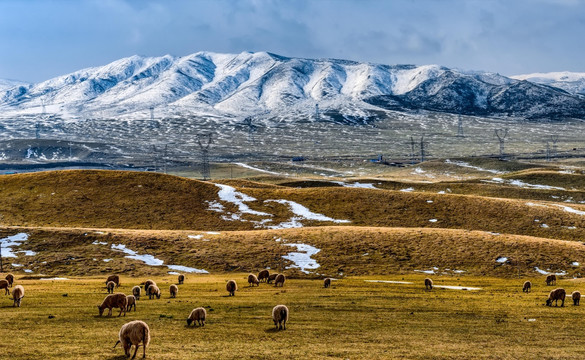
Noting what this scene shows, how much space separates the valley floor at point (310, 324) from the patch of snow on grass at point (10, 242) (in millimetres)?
20808

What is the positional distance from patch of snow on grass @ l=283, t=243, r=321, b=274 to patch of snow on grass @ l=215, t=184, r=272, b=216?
3409 cm

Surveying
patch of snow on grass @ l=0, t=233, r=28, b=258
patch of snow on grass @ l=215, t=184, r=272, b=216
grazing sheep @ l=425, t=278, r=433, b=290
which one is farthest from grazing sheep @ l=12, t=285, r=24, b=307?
patch of snow on grass @ l=215, t=184, r=272, b=216

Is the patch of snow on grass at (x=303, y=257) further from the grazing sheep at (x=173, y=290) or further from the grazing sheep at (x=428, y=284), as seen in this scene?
the grazing sheep at (x=173, y=290)

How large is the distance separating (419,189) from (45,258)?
11927cm

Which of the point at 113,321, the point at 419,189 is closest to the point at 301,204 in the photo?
the point at 419,189

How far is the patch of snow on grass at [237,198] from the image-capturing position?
4464 inches

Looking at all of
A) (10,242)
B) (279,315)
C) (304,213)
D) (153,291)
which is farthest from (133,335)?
(304,213)

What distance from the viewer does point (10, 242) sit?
254ft

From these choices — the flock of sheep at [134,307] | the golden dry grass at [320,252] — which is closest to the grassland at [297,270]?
the golden dry grass at [320,252]

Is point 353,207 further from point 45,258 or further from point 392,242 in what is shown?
point 45,258

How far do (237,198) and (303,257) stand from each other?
164 feet

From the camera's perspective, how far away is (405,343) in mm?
30875

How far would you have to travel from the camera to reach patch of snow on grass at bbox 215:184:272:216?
113 metres

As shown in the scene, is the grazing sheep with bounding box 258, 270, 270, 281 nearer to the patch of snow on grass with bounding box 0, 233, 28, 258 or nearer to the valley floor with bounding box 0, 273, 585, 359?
the valley floor with bounding box 0, 273, 585, 359
